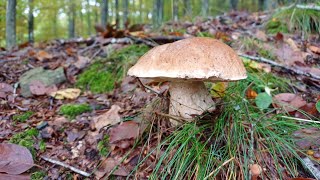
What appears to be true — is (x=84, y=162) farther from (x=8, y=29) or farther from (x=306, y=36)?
(x=8, y=29)

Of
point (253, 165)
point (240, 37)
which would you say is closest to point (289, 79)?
point (240, 37)

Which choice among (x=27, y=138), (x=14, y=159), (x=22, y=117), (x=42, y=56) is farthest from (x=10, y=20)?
(x=14, y=159)

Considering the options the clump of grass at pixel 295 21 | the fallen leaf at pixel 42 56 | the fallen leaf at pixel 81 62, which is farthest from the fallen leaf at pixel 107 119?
the clump of grass at pixel 295 21

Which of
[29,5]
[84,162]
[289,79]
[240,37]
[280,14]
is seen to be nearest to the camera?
[84,162]

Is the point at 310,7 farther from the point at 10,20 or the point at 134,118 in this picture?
the point at 10,20

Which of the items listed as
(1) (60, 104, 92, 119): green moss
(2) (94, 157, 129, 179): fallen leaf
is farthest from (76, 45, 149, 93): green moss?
(2) (94, 157, 129, 179): fallen leaf

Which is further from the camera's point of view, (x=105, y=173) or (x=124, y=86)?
(x=124, y=86)

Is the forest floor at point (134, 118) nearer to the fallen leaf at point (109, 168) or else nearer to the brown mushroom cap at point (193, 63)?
the fallen leaf at point (109, 168)
